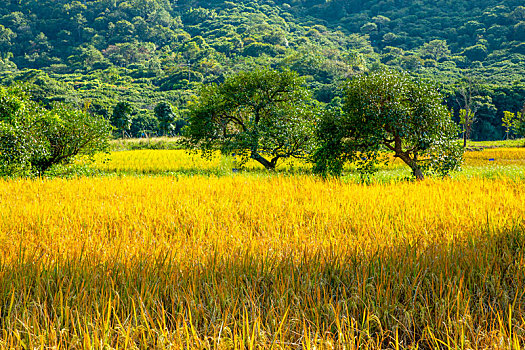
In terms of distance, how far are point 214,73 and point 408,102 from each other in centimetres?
10648

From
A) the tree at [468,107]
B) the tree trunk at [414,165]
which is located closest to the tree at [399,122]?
the tree trunk at [414,165]

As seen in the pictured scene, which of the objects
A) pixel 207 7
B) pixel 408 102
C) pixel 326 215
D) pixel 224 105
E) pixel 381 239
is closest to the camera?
pixel 381 239

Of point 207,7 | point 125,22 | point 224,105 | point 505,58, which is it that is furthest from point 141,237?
point 207,7

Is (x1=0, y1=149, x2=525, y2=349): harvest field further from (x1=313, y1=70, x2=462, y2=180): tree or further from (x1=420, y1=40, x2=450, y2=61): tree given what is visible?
(x1=420, y1=40, x2=450, y2=61): tree

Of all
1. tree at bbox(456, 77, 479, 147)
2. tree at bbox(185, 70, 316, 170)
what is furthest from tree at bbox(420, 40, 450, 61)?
tree at bbox(185, 70, 316, 170)

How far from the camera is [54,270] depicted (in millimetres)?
2295

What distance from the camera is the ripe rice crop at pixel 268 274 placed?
1630mm

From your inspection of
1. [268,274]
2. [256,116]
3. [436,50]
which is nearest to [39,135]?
[256,116]

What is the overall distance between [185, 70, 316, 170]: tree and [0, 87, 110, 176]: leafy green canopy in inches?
169

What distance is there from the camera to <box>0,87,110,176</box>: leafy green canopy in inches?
368

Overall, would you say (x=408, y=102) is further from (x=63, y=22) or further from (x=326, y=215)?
(x=63, y=22)

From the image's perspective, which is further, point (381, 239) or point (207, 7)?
point (207, 7)

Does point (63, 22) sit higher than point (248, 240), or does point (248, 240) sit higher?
point (63, 22)

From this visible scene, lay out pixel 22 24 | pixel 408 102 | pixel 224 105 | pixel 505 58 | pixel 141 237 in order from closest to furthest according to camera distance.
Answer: pixel 141 237 < pixel 408 102 < pixel 224 105 < pixel 505 58 < pixel 22 24
